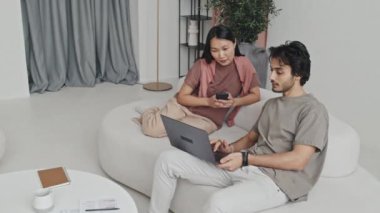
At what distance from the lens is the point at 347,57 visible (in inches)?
122

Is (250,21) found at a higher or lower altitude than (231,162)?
higher

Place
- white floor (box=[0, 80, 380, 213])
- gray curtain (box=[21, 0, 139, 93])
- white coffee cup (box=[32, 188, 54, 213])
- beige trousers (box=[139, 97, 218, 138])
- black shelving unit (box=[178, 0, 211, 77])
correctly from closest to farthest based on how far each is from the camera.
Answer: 1. white coffee cup (box=[32, 188, 54, 213])
2. beige trousers (box=[139, 97, 218, 138])
3. white floor (box=[0, 80, 380, 213])
4. gray curtain (box=[21, 0, 139, 93])
5. black shelving unit (box=[178, 0, 211, 77])

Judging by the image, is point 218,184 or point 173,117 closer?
point 218,184

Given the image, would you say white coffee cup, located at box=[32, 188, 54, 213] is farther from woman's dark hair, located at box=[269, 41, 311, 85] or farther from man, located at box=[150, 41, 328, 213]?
woman's dark hair, located at box=[269, 41, 311, 85]

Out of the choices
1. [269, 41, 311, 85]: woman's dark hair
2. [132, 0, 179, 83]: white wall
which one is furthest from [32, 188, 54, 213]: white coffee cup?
[132, 0, 179, 83]: white wall

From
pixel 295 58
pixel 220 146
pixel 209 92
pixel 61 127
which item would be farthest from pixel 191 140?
pixel 61 127

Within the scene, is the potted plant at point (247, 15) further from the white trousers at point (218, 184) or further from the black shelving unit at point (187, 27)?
the white trousers at point (218, 184)

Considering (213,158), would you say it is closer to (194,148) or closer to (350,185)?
(194,148)

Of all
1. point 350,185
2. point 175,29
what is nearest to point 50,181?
point 350,185

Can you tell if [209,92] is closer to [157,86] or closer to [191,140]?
[191,140]

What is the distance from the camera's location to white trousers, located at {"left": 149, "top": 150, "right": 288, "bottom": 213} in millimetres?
1682

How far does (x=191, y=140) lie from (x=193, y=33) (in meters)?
2.89

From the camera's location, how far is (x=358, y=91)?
304 centimetres

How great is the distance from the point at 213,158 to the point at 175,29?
316cm
